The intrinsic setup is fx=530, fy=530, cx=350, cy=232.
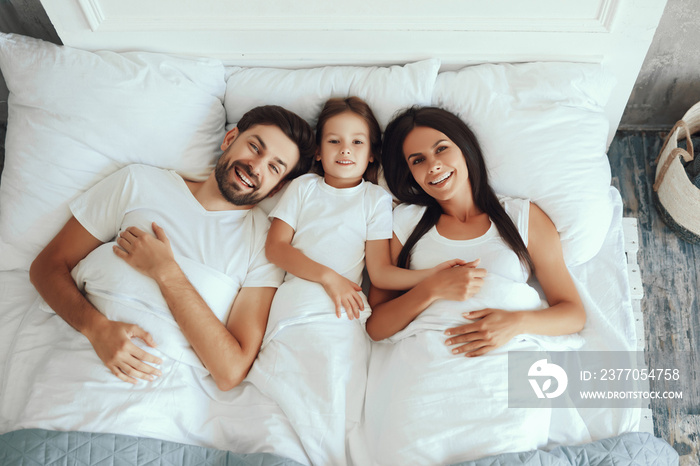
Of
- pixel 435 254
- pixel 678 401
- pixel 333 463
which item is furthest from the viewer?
pixel 678 401

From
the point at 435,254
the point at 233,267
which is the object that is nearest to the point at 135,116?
the point at 233,267

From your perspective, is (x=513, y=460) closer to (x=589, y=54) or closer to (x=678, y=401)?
(x=678, y=401)

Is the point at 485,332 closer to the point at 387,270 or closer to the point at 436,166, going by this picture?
the point at 387,270

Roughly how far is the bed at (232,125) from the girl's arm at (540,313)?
6 centimetres

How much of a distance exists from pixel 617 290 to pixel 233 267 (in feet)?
3.94

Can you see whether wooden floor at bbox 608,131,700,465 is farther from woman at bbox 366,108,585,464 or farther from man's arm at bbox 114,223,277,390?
man's arm at bbox 114,223,277,390


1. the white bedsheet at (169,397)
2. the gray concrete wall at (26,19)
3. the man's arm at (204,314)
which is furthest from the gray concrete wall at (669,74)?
the gray concrete wall at (26,19)

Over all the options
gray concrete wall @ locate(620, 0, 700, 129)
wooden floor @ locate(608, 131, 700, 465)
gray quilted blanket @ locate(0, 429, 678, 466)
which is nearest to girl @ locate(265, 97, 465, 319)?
gray quilted blanket @ locate(0, 429, 678, 466)

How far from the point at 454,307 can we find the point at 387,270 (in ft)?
0.77

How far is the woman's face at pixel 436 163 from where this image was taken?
1620 mm

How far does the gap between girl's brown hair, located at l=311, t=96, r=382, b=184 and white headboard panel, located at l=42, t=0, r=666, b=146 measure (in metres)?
0.21

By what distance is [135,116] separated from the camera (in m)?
1.74

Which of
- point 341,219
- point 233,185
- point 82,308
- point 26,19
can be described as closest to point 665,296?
point 341,219

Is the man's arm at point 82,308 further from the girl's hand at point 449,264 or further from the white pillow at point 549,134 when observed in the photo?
the white pillow at point 549,134
